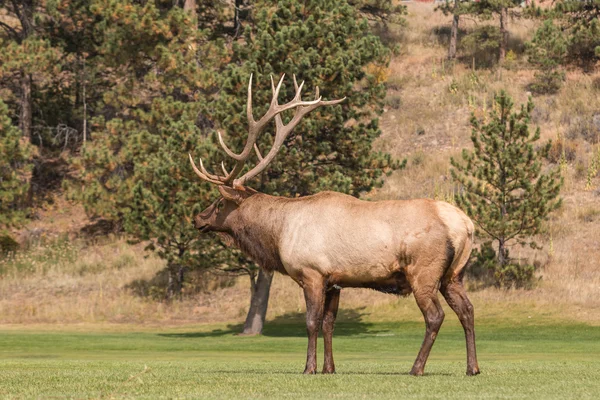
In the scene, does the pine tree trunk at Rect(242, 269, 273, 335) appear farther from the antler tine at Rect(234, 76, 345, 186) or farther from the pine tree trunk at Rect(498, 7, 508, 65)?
the pine tree trunk at Rect(498, 7, 508, 65)

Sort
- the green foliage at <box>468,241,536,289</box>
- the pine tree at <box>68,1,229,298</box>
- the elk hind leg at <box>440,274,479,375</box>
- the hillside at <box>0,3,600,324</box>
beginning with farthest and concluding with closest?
the pine tree at <box>68,1,229,298</box> < the hillside at <box>0,3,600,324</box> < the green foliage at <box>468,241,536,289</box> < the elk hind leg at <box>440,274,479,375</box>

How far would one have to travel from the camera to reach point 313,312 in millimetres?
13828

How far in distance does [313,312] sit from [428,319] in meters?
1.57

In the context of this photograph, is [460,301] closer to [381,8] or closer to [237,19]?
[237,19]

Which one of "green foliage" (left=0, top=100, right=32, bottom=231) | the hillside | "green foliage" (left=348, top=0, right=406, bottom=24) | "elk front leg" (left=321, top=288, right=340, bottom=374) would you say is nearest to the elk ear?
"elk front leg" (left=321, top=288, right=340, bottom=374)

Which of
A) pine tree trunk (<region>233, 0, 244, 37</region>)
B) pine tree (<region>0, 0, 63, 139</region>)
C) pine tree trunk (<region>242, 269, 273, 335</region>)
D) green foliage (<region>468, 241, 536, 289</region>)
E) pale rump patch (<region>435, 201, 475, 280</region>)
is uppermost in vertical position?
pine tree trunk (<region>233, 0, 244, 37</region>)

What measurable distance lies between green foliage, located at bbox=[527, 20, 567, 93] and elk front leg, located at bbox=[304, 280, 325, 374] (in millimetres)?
35396

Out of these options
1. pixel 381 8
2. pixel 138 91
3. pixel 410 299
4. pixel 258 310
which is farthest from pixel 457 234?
pixel 381 8

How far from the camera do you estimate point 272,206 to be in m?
15.0

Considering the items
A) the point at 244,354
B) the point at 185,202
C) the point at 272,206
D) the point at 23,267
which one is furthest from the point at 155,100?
the point at 272,206

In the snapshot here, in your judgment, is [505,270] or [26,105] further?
[26,105]

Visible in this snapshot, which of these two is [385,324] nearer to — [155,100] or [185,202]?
[185,202]

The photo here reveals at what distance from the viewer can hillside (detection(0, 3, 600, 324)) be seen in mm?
34281

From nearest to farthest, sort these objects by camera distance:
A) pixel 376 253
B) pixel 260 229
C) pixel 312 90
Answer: pixel 376 253, pixel 260 229, pixel 312 90
